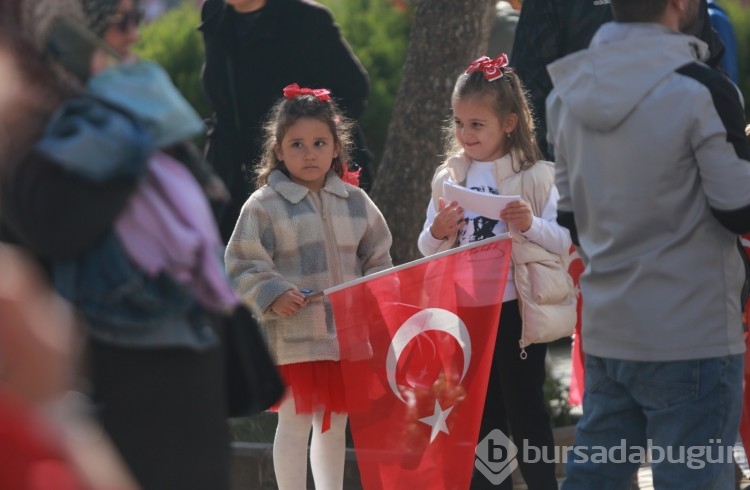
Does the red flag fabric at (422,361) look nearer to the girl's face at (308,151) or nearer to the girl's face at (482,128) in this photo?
the girl's face at (482,128)

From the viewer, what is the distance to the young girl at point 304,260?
5281 mm

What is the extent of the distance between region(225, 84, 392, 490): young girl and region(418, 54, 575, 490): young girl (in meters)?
0.32

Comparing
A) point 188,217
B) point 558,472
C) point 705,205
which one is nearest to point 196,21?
point 558,472

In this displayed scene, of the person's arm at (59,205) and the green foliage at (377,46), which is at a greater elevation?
the person's arm at (59,205)

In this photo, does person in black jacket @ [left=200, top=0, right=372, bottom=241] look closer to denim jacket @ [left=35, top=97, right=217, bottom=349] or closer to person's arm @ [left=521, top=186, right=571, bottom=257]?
person's arm @ [left=521, top=186, right=571, bottom=257]

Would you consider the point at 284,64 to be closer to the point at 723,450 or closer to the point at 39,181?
the point at 723,450

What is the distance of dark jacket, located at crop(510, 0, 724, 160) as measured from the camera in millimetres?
5957

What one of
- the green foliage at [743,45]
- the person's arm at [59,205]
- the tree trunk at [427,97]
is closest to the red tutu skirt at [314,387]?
the tree trunk at [427,97]

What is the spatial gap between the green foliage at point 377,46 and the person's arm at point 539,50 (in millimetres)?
4474

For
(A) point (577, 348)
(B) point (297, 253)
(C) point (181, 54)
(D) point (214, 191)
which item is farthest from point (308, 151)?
(C) point (181, 54)

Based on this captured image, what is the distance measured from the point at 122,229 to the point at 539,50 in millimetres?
3538

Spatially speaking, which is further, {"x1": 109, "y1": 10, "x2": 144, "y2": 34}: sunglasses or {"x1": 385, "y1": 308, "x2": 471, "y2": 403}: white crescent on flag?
{"x1": 385, "y1": 308, "x2": 471, "y2": 403}: white crescent on flag

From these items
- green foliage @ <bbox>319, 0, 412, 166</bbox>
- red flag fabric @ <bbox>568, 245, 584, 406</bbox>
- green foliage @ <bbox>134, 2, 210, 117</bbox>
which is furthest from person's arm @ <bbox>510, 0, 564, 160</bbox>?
green foliage @ <bbox>134, 2, 210, 117</bbox>

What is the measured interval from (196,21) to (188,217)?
858 centimetres
